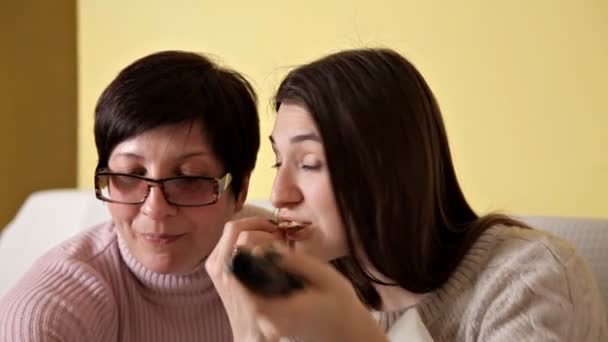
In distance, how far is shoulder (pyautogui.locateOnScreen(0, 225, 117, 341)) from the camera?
39.1 inches

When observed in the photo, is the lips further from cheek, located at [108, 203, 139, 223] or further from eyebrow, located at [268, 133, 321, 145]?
eyebrow, located at [268, 133, 321, 145]

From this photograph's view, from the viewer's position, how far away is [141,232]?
1090 millimetres

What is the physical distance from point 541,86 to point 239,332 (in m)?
0.88

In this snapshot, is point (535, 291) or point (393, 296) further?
point (393, 296)

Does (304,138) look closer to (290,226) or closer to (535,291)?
(290,226)

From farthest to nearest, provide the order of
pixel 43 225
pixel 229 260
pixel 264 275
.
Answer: pixel 43 225
pixel 229 260
pixel 264 275

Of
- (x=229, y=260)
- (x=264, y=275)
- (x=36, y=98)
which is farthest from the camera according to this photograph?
(x=36, y=98)

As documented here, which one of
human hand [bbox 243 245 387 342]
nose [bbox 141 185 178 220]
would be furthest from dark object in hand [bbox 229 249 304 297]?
nose [bbox 141 185 178 220]

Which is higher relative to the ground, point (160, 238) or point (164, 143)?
point (164, 143)

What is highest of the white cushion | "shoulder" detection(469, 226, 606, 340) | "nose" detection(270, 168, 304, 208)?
"nose" detection(270, 168, 304, 208)

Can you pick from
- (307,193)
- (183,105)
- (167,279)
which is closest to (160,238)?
(167,279)

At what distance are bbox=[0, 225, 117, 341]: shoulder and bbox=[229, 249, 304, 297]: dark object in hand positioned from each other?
48 centimetres

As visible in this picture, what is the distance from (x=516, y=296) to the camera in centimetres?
81

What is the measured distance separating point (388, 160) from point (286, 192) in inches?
5.3
